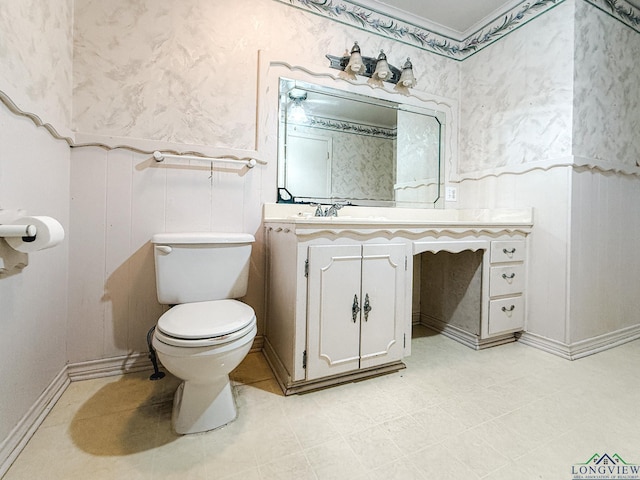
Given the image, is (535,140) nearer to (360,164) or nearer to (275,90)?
(360,164)

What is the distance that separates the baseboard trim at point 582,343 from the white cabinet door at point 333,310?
1.28 meters

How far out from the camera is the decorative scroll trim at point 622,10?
1.87 meters

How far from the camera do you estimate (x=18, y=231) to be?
868 mm

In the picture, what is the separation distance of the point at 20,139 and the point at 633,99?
3355 mm

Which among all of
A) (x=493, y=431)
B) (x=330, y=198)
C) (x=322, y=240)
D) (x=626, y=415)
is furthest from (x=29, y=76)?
(x=626, y=415)

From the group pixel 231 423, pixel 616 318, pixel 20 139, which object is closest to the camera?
pixel 20 139

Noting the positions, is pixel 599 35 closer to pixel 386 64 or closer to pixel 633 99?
pixel 633 99

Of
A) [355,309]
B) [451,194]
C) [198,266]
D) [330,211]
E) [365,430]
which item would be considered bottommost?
[365,430]

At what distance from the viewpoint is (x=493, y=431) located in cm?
113

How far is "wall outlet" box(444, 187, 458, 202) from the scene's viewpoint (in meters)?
2.39

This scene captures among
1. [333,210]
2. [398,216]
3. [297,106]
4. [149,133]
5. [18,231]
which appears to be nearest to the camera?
[18,231]

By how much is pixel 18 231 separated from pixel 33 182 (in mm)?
383

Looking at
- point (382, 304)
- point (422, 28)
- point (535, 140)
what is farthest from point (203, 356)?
point (422, 28)

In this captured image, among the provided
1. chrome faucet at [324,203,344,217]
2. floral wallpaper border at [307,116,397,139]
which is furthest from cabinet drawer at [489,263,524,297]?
floral wallpaper border at [307,116,397,139]
